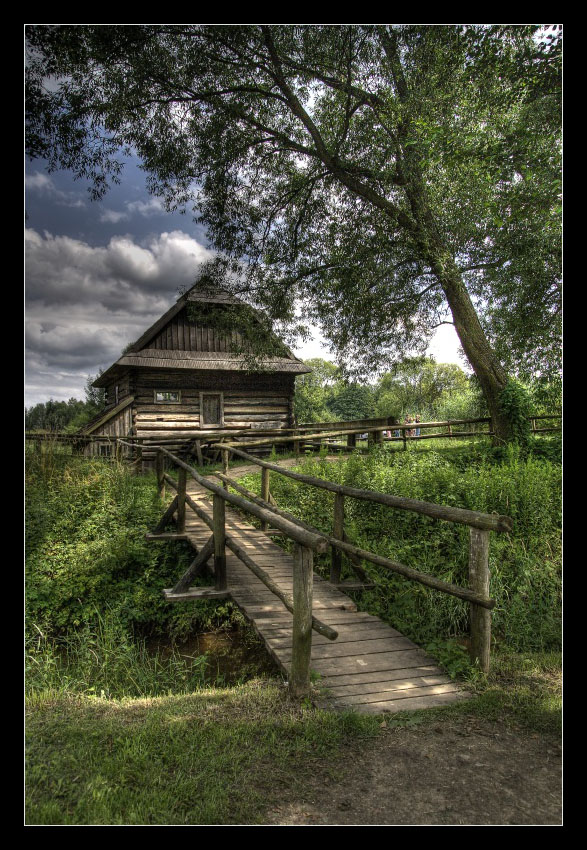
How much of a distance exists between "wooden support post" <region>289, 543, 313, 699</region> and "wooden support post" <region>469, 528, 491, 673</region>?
1.13 metres

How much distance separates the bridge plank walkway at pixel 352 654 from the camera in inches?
120

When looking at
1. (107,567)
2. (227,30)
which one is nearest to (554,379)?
(227,30)

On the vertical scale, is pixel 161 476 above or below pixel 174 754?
above

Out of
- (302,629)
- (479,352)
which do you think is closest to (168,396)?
(479,352)

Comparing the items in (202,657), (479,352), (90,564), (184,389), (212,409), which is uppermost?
(479,352)

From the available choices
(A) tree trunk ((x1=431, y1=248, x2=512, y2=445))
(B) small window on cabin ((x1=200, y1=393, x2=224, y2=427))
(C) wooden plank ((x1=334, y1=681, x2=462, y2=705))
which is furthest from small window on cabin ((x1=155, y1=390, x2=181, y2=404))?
(C) wooden plank ((x1=334, y1=681, x2=462, y2=705))

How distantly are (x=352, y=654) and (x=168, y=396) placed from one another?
12.4 metres

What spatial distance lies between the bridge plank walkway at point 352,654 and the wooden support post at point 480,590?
29 centimetres

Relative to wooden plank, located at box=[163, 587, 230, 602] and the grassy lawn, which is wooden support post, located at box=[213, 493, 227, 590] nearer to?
wooden plank, located at box=[163, 587, 230, 602]

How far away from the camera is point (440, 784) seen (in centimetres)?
218

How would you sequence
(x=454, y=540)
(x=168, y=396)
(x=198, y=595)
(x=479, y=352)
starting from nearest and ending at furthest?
(x=198, y=595), (x=454, y=540), (x=479, y=352), (x=168, y=396)

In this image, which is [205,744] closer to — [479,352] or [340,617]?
[340,617]

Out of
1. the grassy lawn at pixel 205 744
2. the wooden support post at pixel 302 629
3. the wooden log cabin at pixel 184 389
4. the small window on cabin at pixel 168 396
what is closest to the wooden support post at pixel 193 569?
the grassy lawn at pixel 205 744

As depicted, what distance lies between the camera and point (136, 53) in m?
3.51
